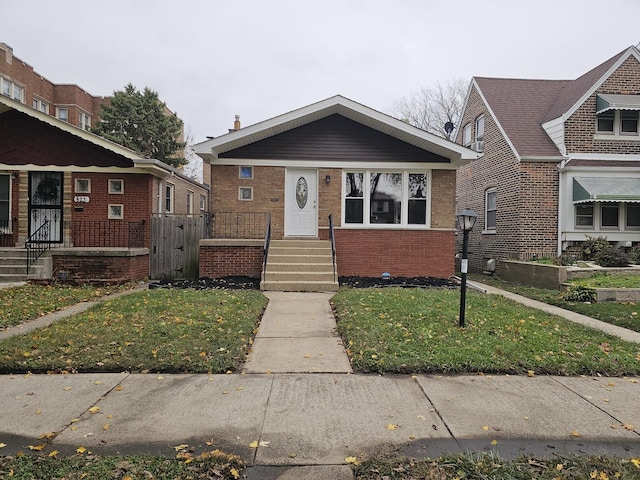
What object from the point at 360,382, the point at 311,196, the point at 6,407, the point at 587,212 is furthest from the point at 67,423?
the point at 587,212

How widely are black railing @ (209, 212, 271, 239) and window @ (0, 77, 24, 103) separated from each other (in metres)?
18.8

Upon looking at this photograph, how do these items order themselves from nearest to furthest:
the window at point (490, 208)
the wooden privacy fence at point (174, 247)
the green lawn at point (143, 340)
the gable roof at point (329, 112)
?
the green lawn at point (143, 340)
the gable roof at point (329, 112)
the wooden privacy fence at point (174, 247)
the window at point (490, 208)

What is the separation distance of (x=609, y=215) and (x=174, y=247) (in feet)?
46.9

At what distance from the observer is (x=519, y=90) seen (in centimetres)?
1802

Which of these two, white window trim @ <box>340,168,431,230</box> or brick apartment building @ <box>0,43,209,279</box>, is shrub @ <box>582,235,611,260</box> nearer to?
white window trim @ <box>340,168,431,230</box>

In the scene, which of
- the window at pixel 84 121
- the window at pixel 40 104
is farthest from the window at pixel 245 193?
the window at pixel 84 121

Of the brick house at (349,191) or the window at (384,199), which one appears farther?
the window at (384,199)

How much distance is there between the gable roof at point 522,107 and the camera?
15117mm

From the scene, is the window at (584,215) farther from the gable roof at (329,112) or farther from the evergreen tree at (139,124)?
the evergreen tree at (139,124)

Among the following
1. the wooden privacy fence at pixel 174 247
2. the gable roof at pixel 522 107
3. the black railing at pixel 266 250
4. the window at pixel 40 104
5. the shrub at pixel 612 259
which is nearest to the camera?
Result: the black railing at pixel 266 250

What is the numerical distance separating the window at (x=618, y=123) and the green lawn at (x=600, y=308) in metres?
6.93

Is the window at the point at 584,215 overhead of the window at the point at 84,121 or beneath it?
beneath

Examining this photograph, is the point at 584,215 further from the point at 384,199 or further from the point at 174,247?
the point at 174,247

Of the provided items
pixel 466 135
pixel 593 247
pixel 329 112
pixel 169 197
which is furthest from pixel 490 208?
pixel 169 197
